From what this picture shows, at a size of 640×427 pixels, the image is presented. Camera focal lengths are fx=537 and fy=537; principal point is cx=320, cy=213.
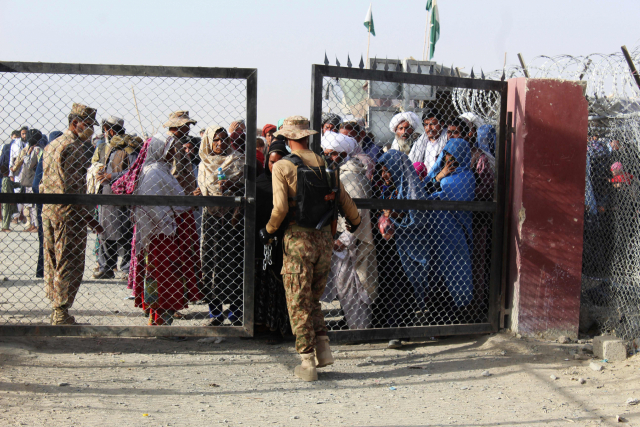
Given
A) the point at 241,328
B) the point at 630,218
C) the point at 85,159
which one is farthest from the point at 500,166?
the point at 85,159

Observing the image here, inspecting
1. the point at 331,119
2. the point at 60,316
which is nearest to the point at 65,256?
the point at 60,316

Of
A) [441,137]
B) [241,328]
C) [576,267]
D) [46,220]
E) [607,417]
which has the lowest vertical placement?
[607,417]

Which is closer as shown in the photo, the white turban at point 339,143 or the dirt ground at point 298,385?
the dirt ground at point 298,385

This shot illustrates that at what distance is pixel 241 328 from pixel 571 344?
2.76 metres

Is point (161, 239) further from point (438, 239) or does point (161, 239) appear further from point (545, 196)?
point (545, 196)

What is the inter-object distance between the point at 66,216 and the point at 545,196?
3.86 meters

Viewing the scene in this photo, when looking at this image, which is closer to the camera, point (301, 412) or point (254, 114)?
point (301, 412)

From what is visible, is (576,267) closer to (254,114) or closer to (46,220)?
(254,114)

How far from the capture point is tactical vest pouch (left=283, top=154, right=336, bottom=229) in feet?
11.4

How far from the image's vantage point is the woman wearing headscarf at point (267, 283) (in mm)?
4207

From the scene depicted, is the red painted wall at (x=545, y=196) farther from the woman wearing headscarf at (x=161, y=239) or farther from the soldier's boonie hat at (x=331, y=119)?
the woman wearing headscarf at (x=161, y=239)

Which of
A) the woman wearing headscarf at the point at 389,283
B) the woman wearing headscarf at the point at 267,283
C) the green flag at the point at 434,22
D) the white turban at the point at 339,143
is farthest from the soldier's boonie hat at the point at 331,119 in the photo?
the green flag at the point at 434,22

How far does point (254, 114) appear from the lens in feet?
12.5

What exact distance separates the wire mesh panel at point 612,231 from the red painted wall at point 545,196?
46cm
